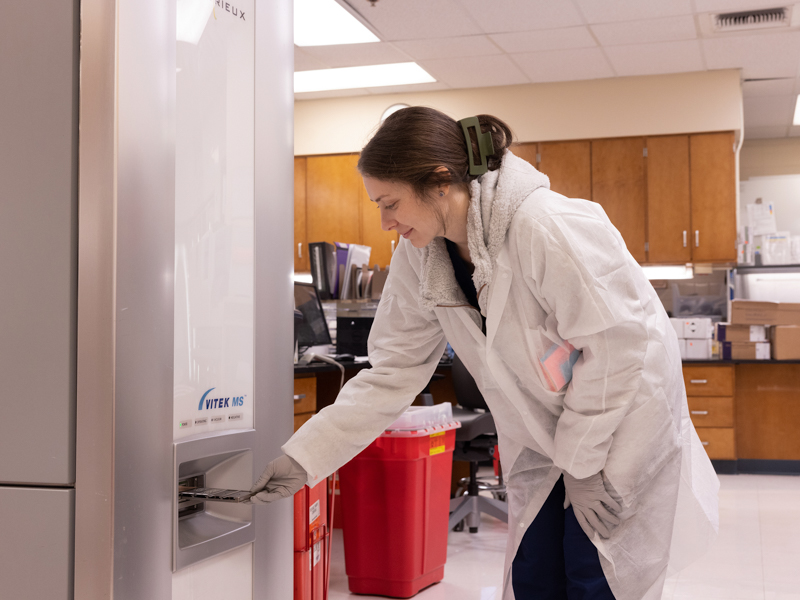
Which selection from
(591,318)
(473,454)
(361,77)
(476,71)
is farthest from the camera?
(361,77)

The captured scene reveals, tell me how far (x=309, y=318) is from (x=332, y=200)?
3055 mm

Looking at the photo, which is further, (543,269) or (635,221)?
(635,221)

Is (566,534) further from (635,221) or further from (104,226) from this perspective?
(635,221)

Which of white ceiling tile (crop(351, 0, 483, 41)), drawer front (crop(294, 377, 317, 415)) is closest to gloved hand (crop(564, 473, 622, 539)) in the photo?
drawer front (crop(294, 377, 317, 415))

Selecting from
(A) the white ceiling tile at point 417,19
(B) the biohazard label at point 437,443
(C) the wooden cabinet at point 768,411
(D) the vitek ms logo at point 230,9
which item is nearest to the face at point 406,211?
(D) the vitek ms logo at point 230,9

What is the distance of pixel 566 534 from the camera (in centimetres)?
132

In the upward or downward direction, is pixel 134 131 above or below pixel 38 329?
above

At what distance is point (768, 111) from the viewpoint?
6.31 m

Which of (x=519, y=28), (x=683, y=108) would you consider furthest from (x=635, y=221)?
(x=519, y=28)

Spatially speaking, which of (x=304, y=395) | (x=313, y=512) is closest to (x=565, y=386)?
(x=313, y=512)

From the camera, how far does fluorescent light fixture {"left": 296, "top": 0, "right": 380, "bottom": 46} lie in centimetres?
430

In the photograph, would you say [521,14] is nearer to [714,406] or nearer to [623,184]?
[623,184]

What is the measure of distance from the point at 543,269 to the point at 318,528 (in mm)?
1100

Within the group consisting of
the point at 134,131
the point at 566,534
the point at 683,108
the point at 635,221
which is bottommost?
the point at 566,534
